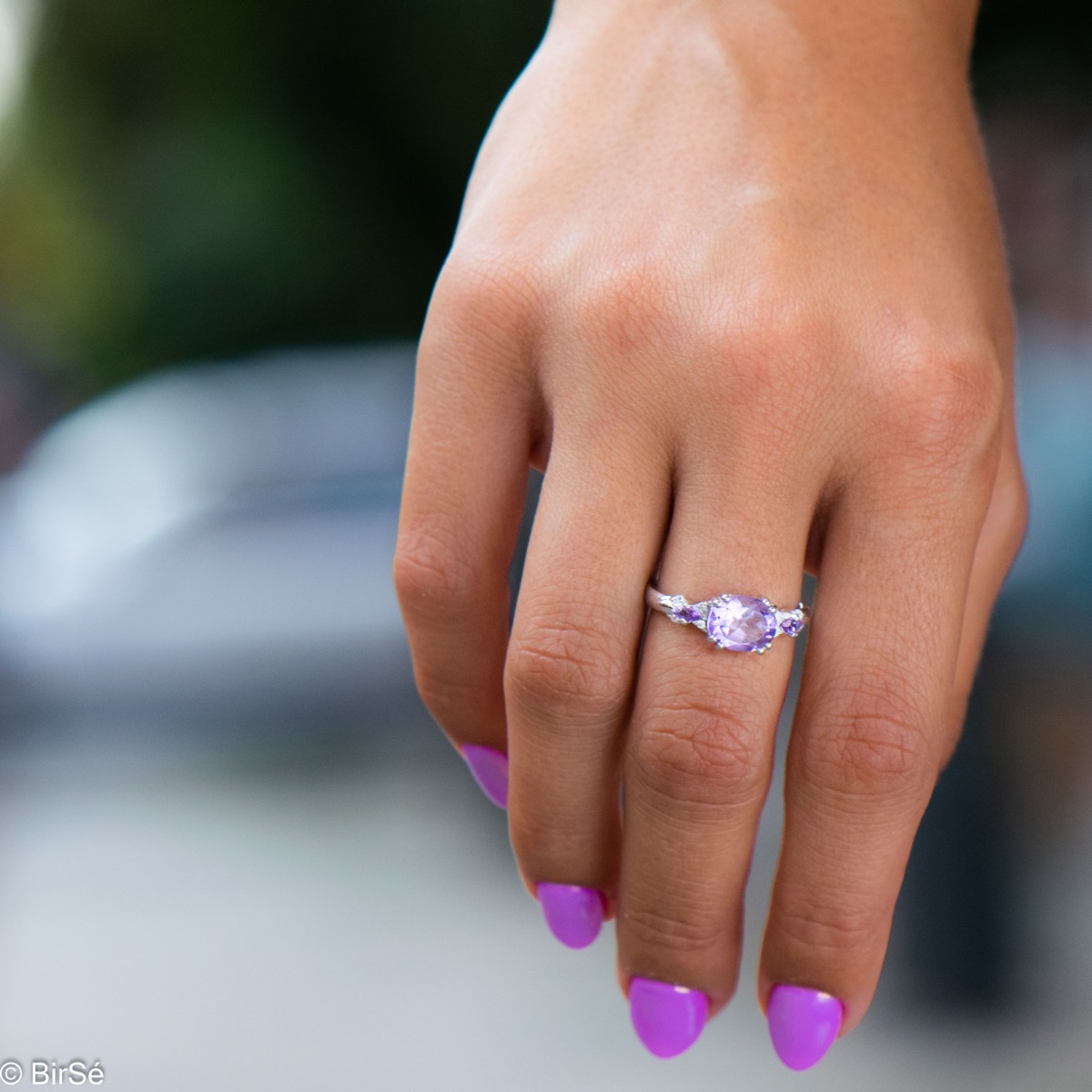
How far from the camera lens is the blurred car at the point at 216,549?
2.83 meters

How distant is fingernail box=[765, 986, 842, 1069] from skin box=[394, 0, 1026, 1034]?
0.02 m

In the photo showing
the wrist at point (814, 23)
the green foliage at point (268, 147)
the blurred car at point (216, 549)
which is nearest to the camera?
the wrist at point (814, 23)

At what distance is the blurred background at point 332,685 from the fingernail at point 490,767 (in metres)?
1.35

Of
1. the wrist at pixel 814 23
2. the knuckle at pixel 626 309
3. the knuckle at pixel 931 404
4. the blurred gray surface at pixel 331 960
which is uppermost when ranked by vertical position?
the wrist at pixel 814 23

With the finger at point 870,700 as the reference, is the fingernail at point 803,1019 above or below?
below

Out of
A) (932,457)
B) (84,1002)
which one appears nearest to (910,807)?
(932,457)

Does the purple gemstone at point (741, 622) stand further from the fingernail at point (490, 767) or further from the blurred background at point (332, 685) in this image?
the blurred background at point (332, 685)

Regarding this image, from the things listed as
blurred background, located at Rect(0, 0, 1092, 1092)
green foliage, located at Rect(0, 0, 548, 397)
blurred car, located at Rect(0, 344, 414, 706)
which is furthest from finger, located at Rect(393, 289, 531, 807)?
green foliage, located at Rect(0, 0, 548, 397)

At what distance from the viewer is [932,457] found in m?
0.59

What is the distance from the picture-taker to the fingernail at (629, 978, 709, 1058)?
2.33ft

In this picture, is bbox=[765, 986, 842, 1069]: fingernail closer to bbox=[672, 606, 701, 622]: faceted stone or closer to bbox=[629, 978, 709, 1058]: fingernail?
bbox=[629, 978, 709, 1058]: fingernail

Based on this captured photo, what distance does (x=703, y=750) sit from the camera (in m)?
0.59

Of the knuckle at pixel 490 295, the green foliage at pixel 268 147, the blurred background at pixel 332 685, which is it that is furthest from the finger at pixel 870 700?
the green foliage at pixel 268 147

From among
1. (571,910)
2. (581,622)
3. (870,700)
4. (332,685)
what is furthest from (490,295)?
(332,685)
